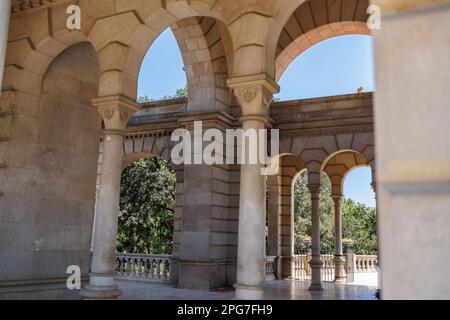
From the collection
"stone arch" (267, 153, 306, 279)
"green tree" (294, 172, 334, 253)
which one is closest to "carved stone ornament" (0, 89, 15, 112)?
"stone arch" (267, 153, 306, 279)

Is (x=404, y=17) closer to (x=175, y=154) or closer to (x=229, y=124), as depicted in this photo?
(x=229, y=124)

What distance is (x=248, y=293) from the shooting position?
5.79 m

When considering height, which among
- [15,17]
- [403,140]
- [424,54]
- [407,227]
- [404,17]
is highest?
[15,17]

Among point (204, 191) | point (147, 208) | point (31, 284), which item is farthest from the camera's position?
point (147, 208)

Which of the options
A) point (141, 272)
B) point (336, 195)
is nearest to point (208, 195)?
point (141, 272)

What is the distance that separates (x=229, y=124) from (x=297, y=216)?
21.7 meters

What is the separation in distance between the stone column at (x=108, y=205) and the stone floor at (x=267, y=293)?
7.52ft

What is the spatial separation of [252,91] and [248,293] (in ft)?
9.70

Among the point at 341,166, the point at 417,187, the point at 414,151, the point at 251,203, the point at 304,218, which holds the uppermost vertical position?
the point at 341,166

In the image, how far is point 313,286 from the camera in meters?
13.5

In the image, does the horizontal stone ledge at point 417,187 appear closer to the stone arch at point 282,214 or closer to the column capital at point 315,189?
the column capital at point 315,189

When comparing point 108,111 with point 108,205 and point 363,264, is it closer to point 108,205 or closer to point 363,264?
point 108,205

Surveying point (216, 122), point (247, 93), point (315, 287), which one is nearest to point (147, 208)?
point (315, 287)
